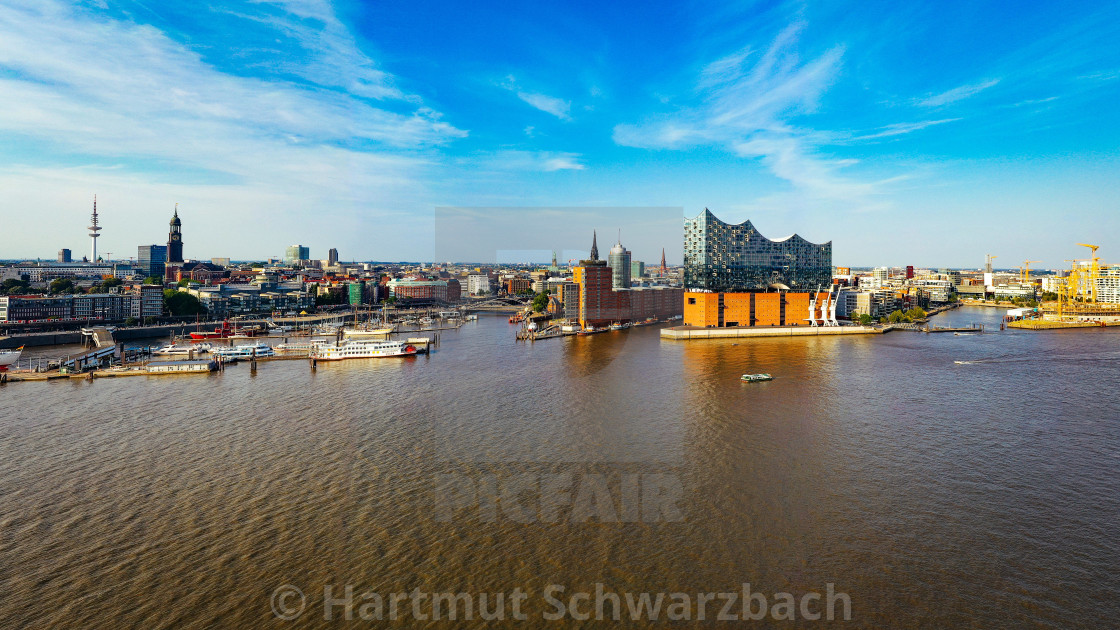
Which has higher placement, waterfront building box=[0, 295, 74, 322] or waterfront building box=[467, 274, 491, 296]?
waterfront building box=[467, 274, 491, 296]

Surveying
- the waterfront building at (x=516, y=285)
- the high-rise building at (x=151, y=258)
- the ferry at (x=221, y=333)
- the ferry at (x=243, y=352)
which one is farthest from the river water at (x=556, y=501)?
the high-rise building at (x=151, y=258)

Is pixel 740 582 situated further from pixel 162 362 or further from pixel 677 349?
pixel 162 362

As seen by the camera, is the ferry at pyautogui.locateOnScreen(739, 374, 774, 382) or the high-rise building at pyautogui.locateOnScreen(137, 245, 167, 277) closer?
the ferry at pyautogui.locateOnScreen(739, 374, 774, 382)

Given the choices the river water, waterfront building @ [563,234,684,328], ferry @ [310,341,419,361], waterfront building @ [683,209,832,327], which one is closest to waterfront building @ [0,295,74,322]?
ferry @ [310,341,419,361]

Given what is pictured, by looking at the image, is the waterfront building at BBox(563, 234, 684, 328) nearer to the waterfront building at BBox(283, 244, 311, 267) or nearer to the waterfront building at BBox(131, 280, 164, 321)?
the waterfront building at BBox(131, 280, 164, 321)

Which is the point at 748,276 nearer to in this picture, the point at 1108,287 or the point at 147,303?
the point at 147,303

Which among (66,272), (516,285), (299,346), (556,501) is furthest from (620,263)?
(66,272)
